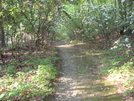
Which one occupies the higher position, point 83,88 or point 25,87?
point 25,87

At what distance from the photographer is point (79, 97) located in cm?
462

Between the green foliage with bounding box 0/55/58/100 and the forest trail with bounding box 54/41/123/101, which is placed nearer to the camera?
the green foliage with bounding box 0/55/58/100

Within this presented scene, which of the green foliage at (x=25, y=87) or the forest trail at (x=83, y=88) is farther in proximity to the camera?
the forest trail at (x=83, y=88)

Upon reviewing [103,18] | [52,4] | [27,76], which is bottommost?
[27,76]

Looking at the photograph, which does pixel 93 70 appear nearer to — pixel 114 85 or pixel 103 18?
pixel 114 85

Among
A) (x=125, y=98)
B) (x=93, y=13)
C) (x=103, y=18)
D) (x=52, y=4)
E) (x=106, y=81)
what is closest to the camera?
(x=125, y=98)

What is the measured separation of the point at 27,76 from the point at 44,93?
1.60m

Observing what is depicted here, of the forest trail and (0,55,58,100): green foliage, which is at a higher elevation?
(0,55,58,100): green foliage

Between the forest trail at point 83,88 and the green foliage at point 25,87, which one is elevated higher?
the green foliage at point 25,87

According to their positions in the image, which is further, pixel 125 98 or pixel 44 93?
pixel 44 93

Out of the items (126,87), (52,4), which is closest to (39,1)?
(52,4)

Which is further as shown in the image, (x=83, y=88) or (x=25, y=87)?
(x=83, y=88)

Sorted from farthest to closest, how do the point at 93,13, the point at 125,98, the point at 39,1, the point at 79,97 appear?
the point at 93,13, the point at 39,1, the point at 79,97, the point at 125,98

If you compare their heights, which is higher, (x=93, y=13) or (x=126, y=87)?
(x=93, y=13)
